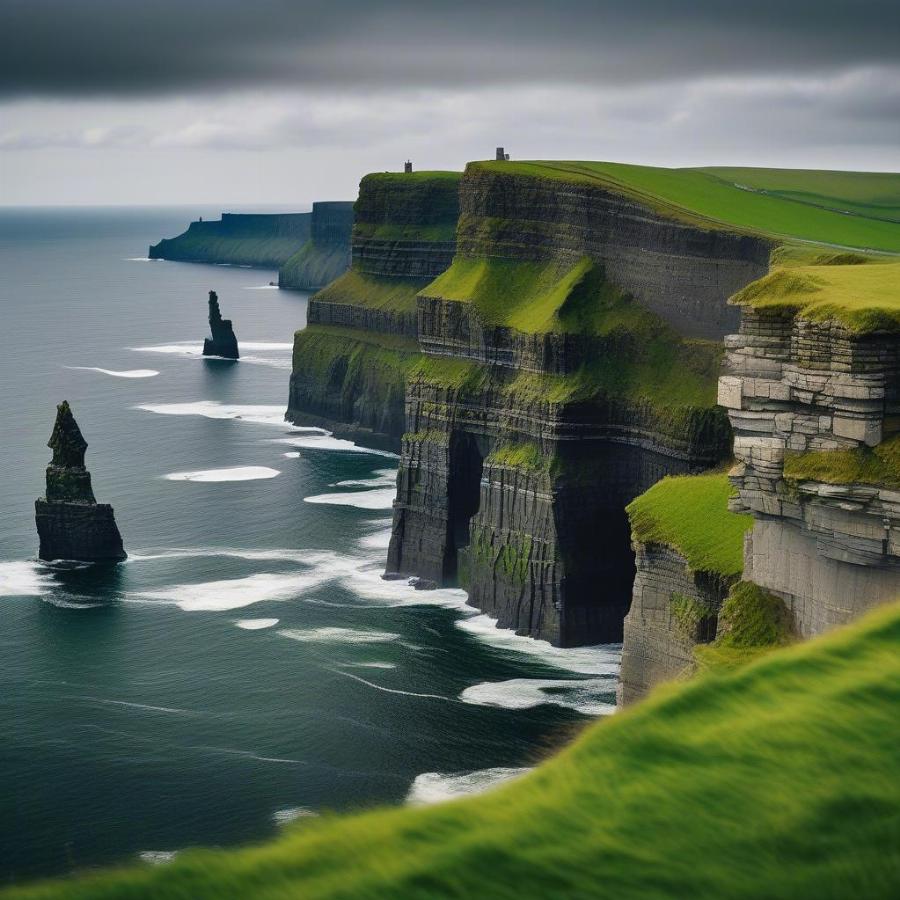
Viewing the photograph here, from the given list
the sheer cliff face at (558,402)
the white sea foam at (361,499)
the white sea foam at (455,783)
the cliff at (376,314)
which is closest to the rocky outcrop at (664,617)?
the white sea foam at (455,783)

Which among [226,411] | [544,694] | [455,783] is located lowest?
[455,783]

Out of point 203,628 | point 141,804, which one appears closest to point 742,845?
point 141,804

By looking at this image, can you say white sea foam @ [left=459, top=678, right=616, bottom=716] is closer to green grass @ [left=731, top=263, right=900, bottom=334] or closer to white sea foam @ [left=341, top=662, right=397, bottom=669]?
white sea foam @ [left=341, top=662, right=397, bottom=669]

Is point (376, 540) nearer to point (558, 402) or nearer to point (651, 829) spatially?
point (558, 402)

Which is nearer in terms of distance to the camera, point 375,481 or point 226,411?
point 375,481

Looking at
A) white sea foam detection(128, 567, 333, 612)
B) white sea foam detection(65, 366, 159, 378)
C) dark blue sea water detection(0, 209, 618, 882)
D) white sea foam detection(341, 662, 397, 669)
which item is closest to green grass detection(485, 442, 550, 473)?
dark blue sea water detection(0, 209, 618, 882)

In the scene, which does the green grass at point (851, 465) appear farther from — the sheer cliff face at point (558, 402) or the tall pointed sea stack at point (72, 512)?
the tall pointed sea stack at point (72, 512)

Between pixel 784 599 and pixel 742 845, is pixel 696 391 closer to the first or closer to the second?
pixel 784 599

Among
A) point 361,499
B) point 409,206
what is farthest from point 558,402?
point 409,206
